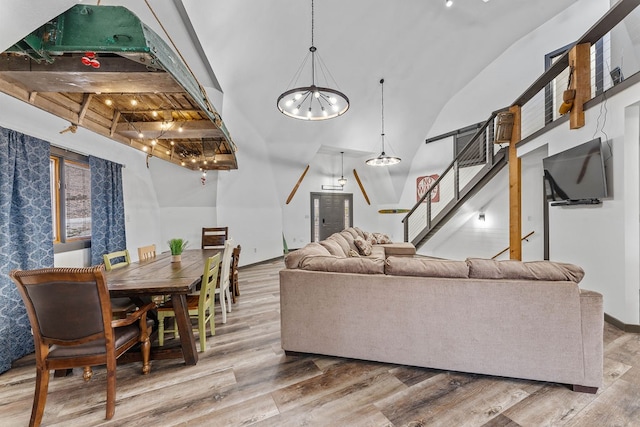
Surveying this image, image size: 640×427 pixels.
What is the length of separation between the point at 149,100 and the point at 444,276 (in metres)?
3.16

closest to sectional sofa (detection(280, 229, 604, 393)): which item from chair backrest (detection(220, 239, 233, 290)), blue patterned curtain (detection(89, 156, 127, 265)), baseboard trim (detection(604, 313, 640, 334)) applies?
chair backrest (detection(220, 239, 233, 290))

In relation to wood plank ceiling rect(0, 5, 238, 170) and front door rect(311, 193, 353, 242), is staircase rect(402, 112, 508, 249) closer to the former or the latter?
front door rect(311, 193, 353, 242)

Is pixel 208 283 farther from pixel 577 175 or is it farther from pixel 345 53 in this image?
pixel 345 53

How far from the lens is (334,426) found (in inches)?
60.9

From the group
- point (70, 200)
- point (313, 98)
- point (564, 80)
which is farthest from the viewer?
point (313, 98)

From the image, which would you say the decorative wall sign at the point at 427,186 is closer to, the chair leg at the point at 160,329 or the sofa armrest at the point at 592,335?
the sofa armrest at the point at 592,335

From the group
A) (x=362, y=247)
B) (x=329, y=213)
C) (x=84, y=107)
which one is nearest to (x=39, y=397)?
(x=84, y=107)

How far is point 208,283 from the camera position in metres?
2.59

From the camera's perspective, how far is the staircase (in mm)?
5129

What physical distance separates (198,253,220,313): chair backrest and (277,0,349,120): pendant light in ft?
6.39

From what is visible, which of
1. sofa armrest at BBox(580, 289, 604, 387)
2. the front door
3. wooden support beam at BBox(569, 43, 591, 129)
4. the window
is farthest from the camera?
the front door

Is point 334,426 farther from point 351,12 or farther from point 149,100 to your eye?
point 351,12

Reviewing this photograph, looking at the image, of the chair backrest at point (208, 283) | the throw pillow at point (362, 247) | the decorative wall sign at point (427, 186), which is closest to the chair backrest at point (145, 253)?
the chair backrest at point (208, 283)

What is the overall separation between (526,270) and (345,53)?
15.6 ft
